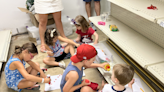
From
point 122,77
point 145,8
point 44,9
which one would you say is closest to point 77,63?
point 122,77

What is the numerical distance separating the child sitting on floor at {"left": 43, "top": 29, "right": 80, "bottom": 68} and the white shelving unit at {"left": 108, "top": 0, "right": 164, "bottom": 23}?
0.93m

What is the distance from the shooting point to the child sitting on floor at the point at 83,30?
2049 millimetres

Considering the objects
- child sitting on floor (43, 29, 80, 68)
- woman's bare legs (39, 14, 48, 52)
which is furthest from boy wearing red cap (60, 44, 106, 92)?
woman's bare legs (39, 14, 48, 52)

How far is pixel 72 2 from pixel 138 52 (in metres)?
2.21

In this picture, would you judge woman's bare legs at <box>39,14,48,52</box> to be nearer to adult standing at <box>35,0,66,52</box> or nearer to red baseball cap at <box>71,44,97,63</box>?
adult standing at <box>35,0,66,52</box>

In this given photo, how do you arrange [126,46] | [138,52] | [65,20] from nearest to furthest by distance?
[138,52] < [126,46] < [65,20]

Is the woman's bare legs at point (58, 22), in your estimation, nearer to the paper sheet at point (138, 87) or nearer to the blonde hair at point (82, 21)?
the blonde hair at point (82, 21)

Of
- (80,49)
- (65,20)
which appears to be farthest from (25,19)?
(80,49)

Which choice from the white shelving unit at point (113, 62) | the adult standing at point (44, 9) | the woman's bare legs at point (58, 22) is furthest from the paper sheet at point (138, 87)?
the woman's bare legs at point (58, 22)

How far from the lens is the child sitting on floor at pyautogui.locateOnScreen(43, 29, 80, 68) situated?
197cm

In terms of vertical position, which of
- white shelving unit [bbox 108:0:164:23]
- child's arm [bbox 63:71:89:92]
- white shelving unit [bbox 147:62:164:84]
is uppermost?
white shelving unit [bbox 108:0:164:23]

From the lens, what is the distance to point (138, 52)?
1401 millimetres

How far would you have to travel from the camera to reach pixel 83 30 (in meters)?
2.12

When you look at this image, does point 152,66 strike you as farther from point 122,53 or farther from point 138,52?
point 122,53
